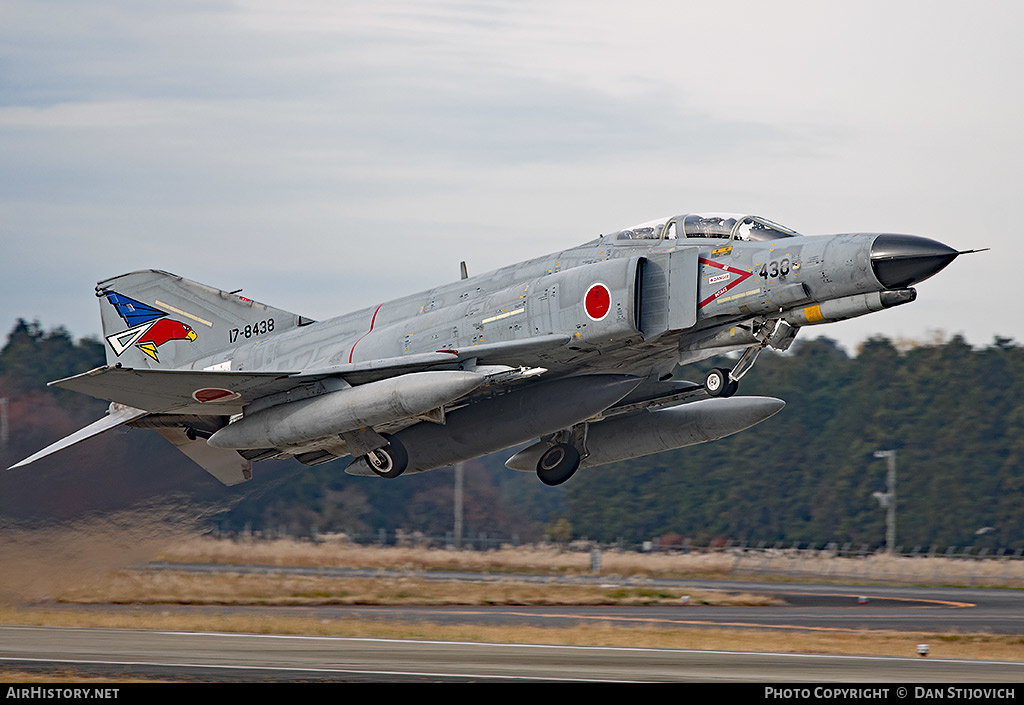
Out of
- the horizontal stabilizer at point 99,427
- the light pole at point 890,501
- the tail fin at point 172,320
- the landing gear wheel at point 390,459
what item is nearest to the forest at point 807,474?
the light pole at point 890,501

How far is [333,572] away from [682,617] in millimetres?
11515

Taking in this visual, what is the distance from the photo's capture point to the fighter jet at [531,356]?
50.8 feet

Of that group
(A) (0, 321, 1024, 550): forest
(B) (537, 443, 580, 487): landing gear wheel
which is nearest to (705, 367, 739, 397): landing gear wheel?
(B) (537, 443, 580, 487): landing gear wheel

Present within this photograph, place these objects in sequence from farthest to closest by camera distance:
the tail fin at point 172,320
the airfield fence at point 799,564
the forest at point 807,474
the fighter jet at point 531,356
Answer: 1. the forest at point 807,474
2. the airfield fence at point 799,564
3. the tail fin at point 172,320
4. the fighter jet at point 531,356

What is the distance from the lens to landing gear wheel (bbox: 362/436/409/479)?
58.7 ft

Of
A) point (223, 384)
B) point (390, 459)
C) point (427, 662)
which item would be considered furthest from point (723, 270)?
point (223, 384)

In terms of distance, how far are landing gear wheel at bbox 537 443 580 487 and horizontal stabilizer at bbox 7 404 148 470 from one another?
20.2ft

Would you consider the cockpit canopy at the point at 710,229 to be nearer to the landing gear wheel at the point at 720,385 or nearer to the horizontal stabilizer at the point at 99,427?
the landing gear wheel at the point at 720,385

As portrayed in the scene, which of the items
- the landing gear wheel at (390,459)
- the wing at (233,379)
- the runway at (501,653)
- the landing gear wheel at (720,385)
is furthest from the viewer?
the landing gear wheel at (390,459)

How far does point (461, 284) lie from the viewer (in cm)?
1805

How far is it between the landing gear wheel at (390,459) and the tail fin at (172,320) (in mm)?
3176
